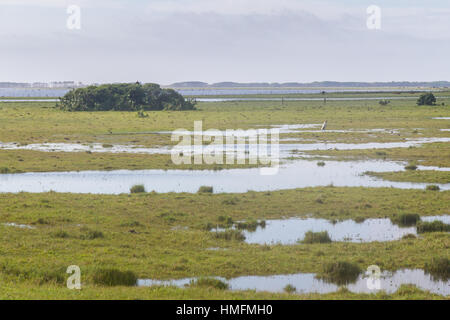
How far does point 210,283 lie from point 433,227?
9.32 meters

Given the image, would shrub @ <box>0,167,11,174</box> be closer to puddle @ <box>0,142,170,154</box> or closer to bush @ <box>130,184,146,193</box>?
puddle @ <box>0,142,170,154</box>

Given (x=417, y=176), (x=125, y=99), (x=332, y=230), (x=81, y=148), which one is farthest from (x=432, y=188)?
(x=125, y=99)

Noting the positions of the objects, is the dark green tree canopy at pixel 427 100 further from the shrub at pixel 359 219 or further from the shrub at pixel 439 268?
the shrub at pixel 439 268

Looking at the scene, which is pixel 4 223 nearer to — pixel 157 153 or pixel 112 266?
pixel 112 266

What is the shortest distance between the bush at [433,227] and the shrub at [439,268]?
4054 millimetres

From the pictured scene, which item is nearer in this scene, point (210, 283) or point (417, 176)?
point (210, 283)

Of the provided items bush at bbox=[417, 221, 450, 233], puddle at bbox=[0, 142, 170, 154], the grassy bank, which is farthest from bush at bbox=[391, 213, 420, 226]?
puddle at bbox=[0, 142, 170, 154]

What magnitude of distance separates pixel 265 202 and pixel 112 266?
408 inches

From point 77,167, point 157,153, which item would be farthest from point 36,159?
point 157,153

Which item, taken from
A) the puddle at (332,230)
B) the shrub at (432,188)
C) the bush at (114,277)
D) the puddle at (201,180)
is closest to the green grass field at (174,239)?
the bush at (114,277)

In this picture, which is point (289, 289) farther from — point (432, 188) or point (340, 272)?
point (432, 188)

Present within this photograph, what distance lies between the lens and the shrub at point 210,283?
1398 cm

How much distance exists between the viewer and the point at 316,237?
60.7 feet

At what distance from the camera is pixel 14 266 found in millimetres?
15312
